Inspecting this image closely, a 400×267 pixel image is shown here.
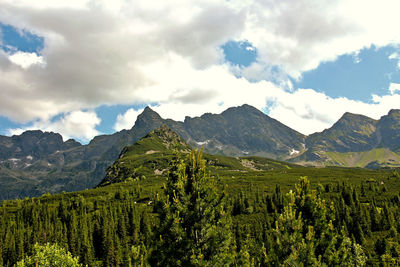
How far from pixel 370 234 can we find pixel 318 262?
21073 cm

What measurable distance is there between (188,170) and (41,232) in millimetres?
192661

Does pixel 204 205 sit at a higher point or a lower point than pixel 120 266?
higher

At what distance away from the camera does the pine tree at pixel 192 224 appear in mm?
20203

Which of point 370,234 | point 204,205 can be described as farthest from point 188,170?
point 370,234

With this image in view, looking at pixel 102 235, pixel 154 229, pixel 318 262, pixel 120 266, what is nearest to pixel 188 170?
pixel 154 229

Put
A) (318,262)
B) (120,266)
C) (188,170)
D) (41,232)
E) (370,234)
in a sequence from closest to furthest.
→ (318,262) < (188,170) < (120,266) < (41,232) < (370,234)

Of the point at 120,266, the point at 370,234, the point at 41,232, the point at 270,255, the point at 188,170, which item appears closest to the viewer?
the point at 270,255

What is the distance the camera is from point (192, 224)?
21172 mm

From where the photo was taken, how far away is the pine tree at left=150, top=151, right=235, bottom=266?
20.2 metres

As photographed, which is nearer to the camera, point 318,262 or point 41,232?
point 318,262

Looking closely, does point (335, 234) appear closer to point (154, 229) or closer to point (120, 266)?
point (154, 229)

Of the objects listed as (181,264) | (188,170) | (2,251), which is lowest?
(2,251)

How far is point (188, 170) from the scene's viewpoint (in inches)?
910

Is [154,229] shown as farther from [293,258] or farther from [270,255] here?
Answer: [293,258]
